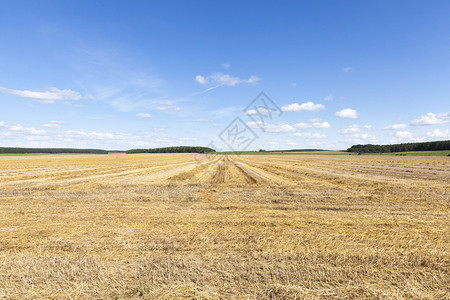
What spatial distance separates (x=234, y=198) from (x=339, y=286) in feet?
22.0

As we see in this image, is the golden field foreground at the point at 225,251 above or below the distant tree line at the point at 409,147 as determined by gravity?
below

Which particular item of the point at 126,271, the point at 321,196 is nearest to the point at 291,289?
the point at 126,271

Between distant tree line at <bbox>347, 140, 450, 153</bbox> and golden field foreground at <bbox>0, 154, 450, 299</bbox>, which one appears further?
distant tree line at <bbox>347, 140, 450, 153</bbox>

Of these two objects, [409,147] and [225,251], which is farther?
[409,147]

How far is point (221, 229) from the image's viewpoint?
598 centimetres

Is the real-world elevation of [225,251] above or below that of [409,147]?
below

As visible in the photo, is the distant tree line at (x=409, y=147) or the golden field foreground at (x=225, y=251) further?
the distant tree line at (x=409, y=147)

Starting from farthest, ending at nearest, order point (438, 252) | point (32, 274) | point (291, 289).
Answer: point (438, 252) → point (32, 274) → point (291, 289)

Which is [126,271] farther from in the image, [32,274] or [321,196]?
[321,196]

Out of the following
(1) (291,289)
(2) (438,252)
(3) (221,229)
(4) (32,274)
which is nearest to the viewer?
(1) (291,289)

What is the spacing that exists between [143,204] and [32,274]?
16.7 feet

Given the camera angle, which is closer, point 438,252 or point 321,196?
point 438,252

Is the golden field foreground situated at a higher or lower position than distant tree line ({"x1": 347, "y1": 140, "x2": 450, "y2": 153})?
lower

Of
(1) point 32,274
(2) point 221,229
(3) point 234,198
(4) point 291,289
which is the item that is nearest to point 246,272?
(4) point 291,289
